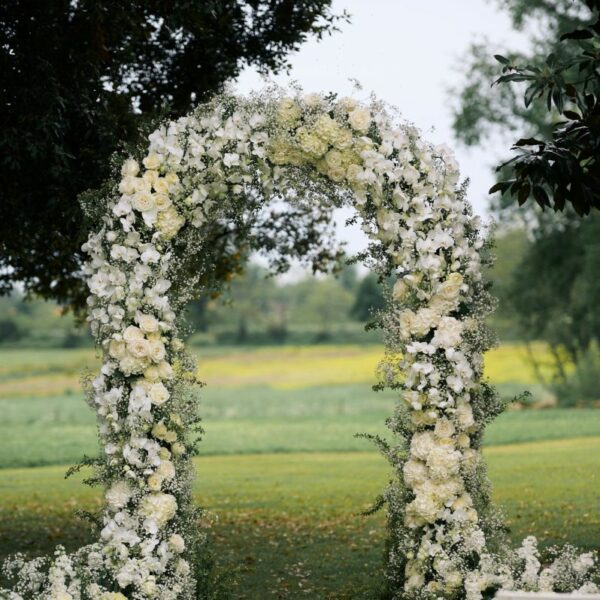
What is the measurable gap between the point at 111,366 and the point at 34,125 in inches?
109

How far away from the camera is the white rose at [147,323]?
5.84 metres

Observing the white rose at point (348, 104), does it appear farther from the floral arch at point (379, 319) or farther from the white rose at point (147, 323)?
the white rose at point (147, 323)

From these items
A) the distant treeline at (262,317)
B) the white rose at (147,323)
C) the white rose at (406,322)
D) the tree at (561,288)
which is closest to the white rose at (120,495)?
the white rose at (147,323)

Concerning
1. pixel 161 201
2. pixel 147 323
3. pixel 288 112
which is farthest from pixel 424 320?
pixel 161 201

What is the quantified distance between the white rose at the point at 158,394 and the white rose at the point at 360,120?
204 centimetres

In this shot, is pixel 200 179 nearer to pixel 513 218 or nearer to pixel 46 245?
pixel 46 245

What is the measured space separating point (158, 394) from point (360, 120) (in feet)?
7.00

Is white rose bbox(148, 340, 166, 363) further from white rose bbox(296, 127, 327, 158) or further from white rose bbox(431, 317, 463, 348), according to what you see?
white rose bbox(431, 317, 463, 348)

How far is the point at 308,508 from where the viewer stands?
13281mm

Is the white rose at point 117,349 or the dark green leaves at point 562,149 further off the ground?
the dark green leaves at point 562,149

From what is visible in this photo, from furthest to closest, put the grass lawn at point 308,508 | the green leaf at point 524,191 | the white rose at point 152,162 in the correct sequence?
the grass lawn at point 308,508, the white rose at point 152,162, the green leaf at point 524,191

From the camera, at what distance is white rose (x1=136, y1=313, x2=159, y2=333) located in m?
5.84

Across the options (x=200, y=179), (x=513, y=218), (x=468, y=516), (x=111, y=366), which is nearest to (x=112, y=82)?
(x=200, y=179)

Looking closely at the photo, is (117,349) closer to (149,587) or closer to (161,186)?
(161,186)
